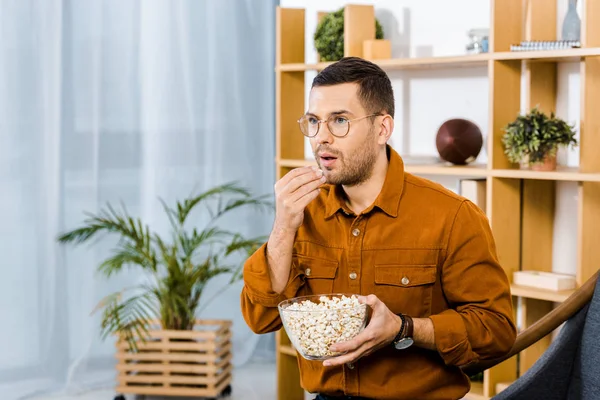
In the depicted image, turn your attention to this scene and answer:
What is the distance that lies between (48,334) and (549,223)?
211 centimetres

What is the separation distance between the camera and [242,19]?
4211 mm

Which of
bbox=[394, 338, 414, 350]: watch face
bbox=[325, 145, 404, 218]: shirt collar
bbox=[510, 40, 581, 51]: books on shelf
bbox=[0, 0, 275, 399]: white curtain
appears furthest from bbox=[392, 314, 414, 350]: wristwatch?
bbox=[0, 0, 275, 399]: white curtain

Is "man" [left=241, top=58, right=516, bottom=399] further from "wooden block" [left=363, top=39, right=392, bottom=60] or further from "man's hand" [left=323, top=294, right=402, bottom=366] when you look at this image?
"wooden block" [left=363, top=39, right=392, bottom=60]

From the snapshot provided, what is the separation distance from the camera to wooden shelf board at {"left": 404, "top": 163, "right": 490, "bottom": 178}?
110 inches

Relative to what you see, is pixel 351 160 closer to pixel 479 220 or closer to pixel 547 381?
pixel 479 220

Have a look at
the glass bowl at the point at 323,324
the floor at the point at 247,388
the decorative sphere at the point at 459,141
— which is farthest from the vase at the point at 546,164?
the floor at the point at 247,388

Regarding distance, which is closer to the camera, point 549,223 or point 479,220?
point 479,220

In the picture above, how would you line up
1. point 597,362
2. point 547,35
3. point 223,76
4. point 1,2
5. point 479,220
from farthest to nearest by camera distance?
point 223,76, point 1,2, point 547,35, point 597,362, point 479,220

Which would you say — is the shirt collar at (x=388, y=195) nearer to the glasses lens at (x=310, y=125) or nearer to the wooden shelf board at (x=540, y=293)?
the glasses lens at (x=310, y=125)

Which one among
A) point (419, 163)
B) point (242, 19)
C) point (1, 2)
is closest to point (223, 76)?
point (242, 19)

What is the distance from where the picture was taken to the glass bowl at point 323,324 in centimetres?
163

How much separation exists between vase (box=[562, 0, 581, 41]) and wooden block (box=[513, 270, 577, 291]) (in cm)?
74

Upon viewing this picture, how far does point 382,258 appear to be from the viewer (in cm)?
187

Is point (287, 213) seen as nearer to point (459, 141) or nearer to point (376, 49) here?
point (459, 141)
